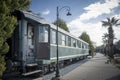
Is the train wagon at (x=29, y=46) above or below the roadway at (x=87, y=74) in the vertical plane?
above

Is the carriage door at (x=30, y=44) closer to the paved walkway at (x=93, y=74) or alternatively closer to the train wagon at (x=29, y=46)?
the train wagon at (x=29, y=46)

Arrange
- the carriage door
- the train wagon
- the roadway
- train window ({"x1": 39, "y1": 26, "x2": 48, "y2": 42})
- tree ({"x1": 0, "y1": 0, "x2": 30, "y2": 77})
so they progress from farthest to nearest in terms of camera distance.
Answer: the roadway, train window ({"x1": 39, "y1": 26, "x2": 48, "y2": 42}), the carriage door, the train wagon, tree ({"x1": 0, "y1": 0, "x2": 30, "y2": 77})

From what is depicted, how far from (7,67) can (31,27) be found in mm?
3602

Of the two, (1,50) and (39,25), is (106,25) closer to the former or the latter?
(39,25)

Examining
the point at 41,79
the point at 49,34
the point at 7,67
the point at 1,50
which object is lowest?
the point at 41,79

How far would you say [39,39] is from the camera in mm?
14758

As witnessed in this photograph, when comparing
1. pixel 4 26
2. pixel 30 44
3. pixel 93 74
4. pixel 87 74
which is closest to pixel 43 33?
pixel 30 44

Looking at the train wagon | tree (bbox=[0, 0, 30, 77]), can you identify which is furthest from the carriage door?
tree (bbox=[0, 0, 30, 77])

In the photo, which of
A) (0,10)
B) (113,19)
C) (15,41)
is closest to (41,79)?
(15,41)

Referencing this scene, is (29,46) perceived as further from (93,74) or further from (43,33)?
(93,74)

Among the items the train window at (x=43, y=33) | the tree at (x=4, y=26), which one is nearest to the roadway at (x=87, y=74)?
the train window at (x=43, y=33)

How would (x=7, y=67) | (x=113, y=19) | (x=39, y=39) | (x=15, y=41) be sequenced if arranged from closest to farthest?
(x=7, y=67), (x=15, y=41), (x=39, y=39), (x=113, y=19)

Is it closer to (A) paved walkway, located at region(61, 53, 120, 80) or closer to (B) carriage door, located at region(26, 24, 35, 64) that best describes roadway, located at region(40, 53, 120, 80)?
(A) paved walkway, located at region(61, 53, 120, 80)

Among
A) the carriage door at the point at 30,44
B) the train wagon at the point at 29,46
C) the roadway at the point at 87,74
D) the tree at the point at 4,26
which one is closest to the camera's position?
the tree at the point at 4,26
